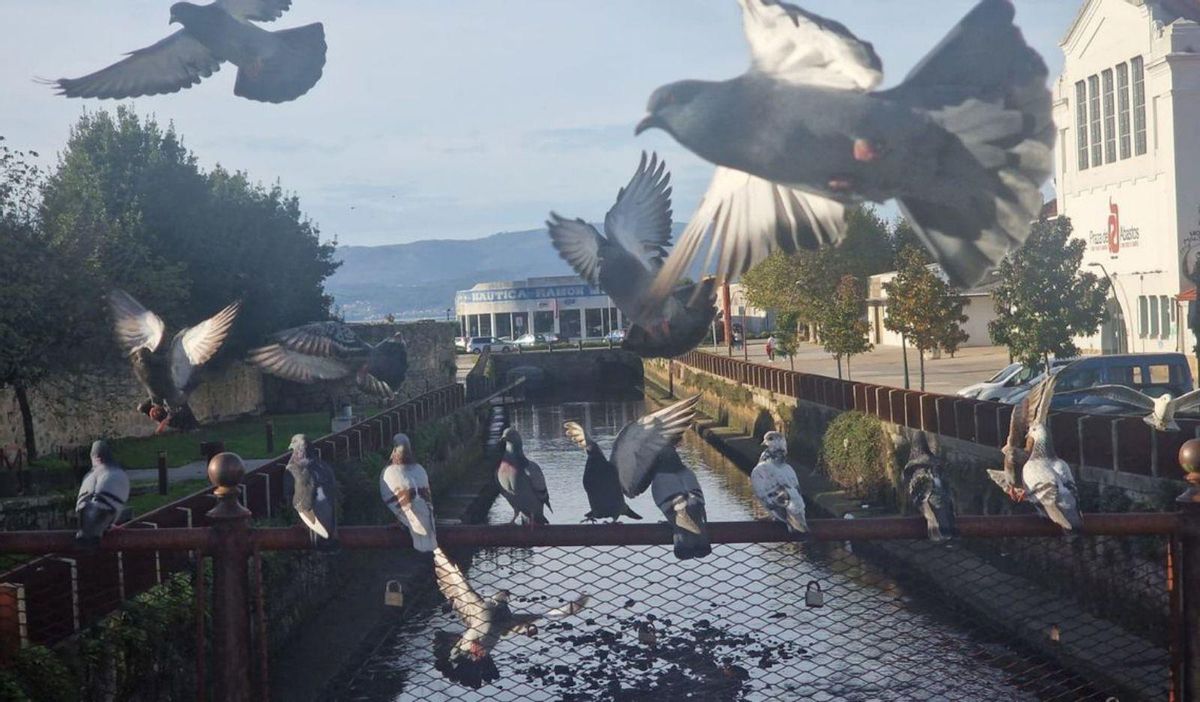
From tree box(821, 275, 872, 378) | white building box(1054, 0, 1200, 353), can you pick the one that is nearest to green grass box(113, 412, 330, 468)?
tree box(821, 275, 872, 378)

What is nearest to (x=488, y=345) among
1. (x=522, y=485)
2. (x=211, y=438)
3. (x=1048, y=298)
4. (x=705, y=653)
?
(x=211, y=438)

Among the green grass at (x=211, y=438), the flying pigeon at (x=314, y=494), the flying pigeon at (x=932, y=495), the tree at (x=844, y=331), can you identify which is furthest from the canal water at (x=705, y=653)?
the tree at (x=844, y=331)

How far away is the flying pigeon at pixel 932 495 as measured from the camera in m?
3.92

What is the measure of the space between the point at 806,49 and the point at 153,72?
7.81 feet

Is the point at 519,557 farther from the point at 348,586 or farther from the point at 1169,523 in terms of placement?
the point at 1169,523

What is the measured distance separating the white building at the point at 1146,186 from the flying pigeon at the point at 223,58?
13.2 metres

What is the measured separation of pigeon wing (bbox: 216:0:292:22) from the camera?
414 cm

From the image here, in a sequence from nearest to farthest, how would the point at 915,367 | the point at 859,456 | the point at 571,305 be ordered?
1. the point at 571,305
2. the point at 859,456
3. the point at 915,367

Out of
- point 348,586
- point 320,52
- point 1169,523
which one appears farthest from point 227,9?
Result: point 348,586

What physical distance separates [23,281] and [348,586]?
715 cm

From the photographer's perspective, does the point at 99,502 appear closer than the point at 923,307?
Yes

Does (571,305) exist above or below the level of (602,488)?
above

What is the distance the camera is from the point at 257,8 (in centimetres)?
415

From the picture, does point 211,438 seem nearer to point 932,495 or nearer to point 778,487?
point 778,487
